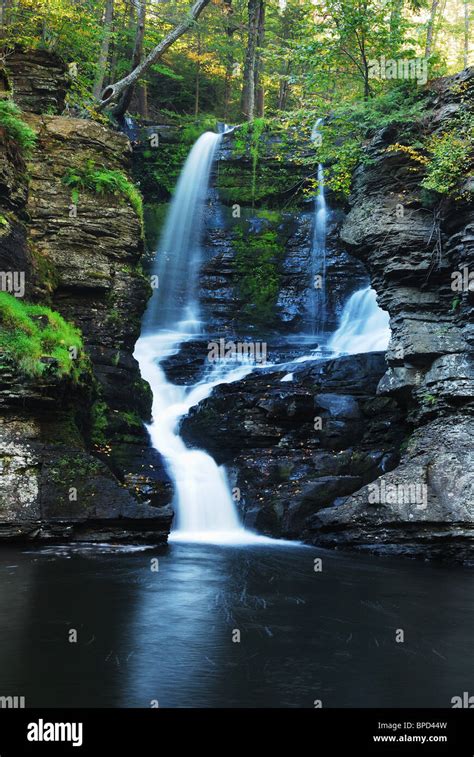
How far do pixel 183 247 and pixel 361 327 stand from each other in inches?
305

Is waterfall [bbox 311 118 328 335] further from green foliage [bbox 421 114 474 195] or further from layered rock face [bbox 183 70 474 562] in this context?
green foliage [bbox 421 114 474 195]

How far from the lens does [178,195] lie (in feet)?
83.0

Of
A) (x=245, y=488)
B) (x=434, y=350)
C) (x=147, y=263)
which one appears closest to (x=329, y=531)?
(x=245, y=488)

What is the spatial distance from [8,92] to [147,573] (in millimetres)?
11717

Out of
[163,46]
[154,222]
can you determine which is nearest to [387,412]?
[163,46]

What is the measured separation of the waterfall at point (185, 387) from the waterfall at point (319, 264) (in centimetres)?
421

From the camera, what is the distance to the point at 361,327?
20.7 m

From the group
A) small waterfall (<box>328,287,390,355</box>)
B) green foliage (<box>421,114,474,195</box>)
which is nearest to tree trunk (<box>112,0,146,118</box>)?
small waterfall (<box>328,287,390,355</box>)

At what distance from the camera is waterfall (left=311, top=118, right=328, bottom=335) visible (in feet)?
74.0

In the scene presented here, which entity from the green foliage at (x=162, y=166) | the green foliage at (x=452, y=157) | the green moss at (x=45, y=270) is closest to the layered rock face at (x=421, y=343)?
the green foliage at (x=452, y=157)

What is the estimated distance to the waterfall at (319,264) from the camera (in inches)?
888

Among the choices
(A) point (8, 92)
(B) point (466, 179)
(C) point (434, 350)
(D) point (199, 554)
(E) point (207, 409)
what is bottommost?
(D) point (199, 554)
